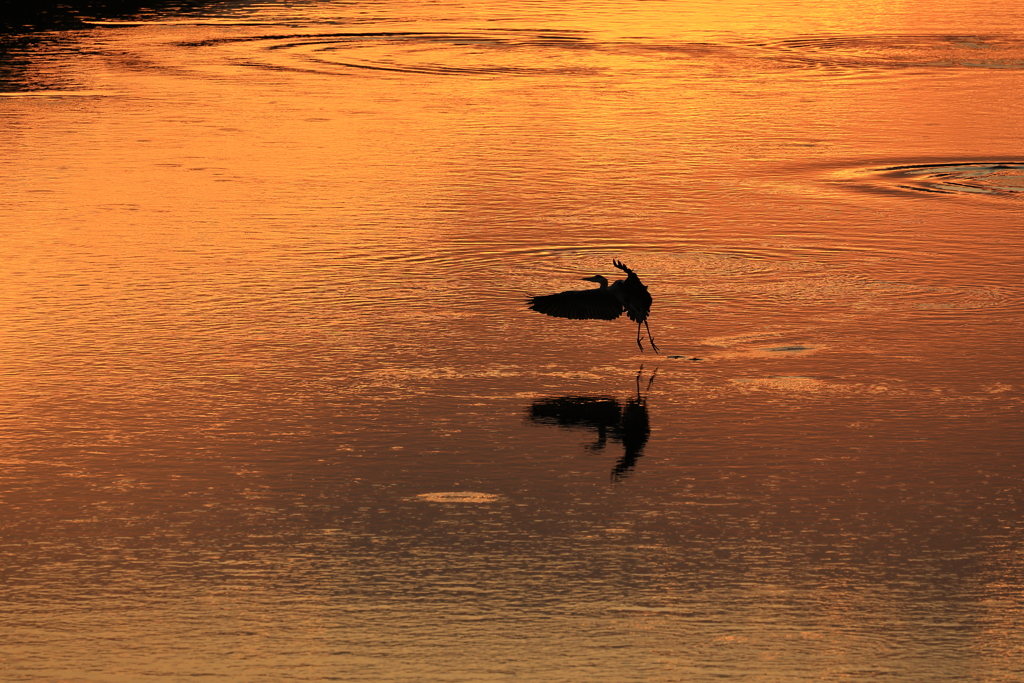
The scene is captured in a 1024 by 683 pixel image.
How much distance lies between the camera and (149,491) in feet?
26.5

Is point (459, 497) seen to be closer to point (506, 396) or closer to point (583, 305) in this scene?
point (506, 396)

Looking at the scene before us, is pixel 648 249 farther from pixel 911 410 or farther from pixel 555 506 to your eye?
pixel 555 506

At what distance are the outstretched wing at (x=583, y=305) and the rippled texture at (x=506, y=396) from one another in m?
0.33

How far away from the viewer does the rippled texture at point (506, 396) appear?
6.49 metres

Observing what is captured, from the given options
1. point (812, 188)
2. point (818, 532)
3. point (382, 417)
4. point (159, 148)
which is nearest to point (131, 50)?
point (159, 148)

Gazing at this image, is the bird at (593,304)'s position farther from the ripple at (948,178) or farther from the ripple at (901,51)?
the ripple at (901,51)

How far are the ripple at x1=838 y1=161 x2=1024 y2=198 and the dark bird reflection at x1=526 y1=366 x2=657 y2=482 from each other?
23.1 feet

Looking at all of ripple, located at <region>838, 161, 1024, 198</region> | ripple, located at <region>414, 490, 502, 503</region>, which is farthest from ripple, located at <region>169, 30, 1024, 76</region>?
ripple, located at <region>414, 490, 502, 503</region>

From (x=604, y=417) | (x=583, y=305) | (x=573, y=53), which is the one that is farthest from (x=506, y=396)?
(x=573, y=53)

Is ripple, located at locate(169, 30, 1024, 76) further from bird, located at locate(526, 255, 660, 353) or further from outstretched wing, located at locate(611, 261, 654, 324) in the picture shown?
outstretched wing, located at locate(611, 261, 654, 324)

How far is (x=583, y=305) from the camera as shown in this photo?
10.5 m

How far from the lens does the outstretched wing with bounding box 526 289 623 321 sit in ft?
34.3

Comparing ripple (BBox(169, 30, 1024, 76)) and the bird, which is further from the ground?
the bird

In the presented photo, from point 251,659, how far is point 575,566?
154cm
